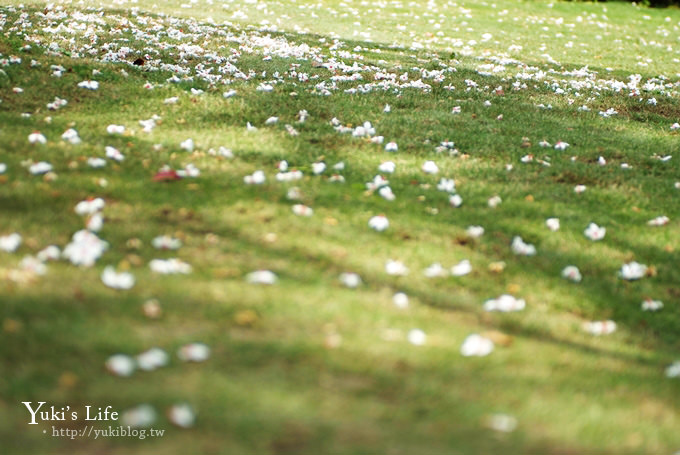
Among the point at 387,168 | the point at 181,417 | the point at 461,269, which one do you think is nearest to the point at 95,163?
the point at 387,168

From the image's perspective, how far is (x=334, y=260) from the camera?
4262 millimetres

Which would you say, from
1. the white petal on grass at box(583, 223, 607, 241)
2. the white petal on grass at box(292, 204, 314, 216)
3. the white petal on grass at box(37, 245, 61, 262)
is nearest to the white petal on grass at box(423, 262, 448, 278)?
the white petal on grass at box(292, 204, 314, 216)

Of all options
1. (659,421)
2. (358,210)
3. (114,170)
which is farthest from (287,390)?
(114,170)

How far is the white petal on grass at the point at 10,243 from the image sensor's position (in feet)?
12.8

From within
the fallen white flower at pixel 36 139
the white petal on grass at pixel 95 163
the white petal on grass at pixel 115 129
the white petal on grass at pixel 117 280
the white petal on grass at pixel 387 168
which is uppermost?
the white petal on grass at pixel 115 129

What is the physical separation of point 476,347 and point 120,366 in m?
1.71

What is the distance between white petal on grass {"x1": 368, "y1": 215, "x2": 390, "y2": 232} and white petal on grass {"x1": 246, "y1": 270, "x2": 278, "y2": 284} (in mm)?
1071

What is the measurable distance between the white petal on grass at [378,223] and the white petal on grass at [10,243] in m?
2.27

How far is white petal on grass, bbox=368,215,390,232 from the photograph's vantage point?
474 cm

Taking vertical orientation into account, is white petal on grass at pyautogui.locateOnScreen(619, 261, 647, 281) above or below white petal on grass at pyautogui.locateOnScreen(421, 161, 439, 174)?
below

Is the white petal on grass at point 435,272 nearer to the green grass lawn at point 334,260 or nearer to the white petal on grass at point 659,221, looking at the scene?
the green grass lawn at point 334,260

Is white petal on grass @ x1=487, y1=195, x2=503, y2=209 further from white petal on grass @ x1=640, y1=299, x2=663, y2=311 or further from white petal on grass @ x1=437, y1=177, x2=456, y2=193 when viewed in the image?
white petal on grass @ x1=640, y1=299, x2=663, y2=311

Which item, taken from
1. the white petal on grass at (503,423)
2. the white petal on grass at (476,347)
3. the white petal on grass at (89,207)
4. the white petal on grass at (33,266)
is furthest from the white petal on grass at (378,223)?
Result: the white petal on grass at (33,266)

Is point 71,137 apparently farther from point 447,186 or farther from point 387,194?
point 447,186
